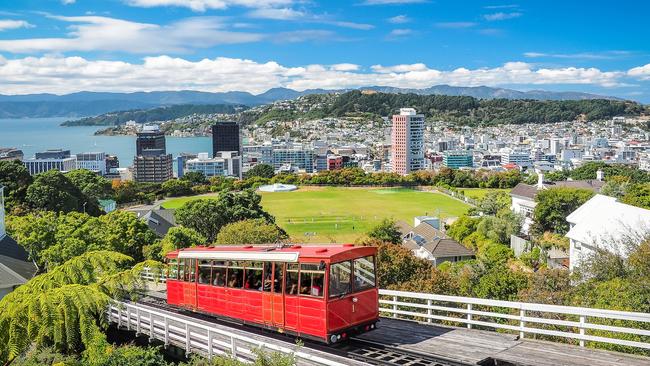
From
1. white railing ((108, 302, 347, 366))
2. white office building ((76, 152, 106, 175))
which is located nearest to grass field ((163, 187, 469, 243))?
white railing ((108, 302, 347, 366))

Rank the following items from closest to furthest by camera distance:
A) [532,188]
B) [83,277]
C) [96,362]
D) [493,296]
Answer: [96,362] → [83,277] → [493,296] → [532,188]

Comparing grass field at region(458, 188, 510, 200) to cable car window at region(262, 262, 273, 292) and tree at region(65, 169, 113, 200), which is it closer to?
tree at region(65, 169, 113, 200)

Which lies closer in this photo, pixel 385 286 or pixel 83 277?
pixel 83 277

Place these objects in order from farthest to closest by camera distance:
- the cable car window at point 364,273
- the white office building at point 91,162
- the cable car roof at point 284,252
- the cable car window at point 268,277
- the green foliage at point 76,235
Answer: the white office building at point 91,162 < the green foliage at point 76,235 < the cable car window at point 268,277 < the cable car window at point 364,273 < the cable car roof at point 284,252

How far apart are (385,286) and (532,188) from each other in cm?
4115

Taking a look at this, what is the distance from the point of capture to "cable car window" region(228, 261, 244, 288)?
14.5 metres

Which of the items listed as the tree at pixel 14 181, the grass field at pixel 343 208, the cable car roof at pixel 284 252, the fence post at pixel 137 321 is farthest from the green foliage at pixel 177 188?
the cable car roof at pixel 284 252

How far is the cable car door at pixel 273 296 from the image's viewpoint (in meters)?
13.2

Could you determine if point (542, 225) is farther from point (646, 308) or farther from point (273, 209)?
point (273, 209)

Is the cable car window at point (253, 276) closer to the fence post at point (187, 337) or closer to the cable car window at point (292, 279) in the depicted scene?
the cable car window at point (292, 279)

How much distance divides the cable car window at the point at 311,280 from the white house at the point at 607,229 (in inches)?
658

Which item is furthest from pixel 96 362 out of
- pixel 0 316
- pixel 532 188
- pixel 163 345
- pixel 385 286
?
pixel 532 188

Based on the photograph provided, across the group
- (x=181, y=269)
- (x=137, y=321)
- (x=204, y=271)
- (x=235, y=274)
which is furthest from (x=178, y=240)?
(x=235, y=274)

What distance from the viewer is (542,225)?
48.3m
